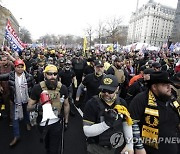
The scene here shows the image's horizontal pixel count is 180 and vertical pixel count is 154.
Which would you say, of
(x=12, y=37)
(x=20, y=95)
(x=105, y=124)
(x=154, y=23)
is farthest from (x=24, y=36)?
(x=105, y=124)

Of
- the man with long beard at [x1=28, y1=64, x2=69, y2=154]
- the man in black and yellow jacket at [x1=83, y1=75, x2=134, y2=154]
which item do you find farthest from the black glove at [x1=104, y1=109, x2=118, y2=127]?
the man with long beard at [x1=28, y1=64, x2=69, y2=154]

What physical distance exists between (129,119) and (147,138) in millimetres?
391

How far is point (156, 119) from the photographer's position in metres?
2.99

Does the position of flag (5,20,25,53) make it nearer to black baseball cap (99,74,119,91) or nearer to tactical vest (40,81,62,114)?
tactical vest (40,81,62,114)

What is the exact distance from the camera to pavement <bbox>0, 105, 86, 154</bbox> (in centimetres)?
523

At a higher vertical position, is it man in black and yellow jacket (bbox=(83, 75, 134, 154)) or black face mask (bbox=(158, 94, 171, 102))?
black face mask (bbox=(158, 94, 171, 102))

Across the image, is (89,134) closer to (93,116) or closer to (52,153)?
(93,116)

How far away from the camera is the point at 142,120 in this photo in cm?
309

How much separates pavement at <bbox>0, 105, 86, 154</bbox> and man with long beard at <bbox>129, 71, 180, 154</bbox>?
7.95ft

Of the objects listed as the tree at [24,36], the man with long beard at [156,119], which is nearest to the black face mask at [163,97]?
the man with long beard at [156,119]

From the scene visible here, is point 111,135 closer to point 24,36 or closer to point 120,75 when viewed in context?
point 120,75

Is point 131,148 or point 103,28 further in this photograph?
point 103,28

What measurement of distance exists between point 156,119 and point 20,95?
11.1ft

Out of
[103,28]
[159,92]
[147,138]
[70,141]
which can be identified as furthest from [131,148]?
[103,28]
